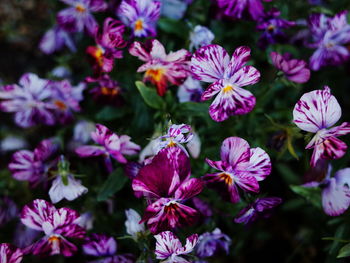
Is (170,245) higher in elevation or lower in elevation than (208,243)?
higher

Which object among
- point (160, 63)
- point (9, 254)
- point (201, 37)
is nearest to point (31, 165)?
point (9, 254)

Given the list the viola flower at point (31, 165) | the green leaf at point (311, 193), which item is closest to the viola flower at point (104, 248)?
the viola flower at point (31, 165)

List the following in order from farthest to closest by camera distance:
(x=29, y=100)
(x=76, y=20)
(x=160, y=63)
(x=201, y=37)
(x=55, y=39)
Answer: (x=55, y=39) < (x=76, y=20) < (x=29, y=100) < (x=201, y=37) < (x=160, y=63)

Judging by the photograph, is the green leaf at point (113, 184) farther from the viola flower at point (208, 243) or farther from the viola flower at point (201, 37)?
the viola flower at point (201, 37)

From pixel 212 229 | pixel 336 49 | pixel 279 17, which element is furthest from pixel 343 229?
pixel 279 17

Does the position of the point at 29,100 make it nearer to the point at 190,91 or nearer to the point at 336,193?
the point at 190,91

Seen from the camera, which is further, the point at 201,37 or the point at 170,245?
the point at 201,37

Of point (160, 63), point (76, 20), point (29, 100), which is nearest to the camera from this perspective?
point (160, 63)
